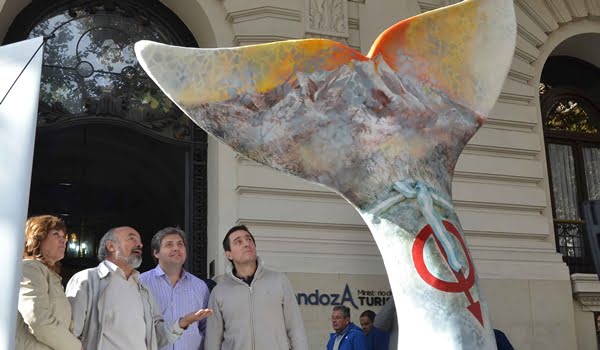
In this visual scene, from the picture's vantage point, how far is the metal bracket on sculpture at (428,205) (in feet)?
6.49

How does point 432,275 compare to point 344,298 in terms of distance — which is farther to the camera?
point 344,298

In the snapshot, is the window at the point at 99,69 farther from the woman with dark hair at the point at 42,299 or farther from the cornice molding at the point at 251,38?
the woman with dark hair at the point at 42,299

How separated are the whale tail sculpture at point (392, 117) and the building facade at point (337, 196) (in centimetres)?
722

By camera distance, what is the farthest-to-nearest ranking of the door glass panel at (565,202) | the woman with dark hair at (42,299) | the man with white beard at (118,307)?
the door glass panel at (565,202) < the man with white beard at (118,307) < the woman with dark hair at (42,299)

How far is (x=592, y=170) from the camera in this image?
13.1 m

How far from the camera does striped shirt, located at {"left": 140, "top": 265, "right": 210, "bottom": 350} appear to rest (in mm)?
5273

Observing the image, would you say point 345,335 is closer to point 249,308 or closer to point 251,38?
point 249,308

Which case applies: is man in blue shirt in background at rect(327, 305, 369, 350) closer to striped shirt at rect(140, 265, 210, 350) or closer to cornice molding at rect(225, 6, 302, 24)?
striped shirt at rect(140, 265, 210, 350)

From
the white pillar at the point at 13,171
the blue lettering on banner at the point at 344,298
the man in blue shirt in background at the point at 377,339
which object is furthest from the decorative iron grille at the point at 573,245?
the white pillar at the point at 13,171

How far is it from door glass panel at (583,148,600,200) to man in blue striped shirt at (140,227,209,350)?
9174 mm

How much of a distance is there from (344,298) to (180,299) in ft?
14.8

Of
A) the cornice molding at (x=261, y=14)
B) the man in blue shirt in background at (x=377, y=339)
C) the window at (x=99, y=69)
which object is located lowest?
the man in blue shirt in background at (x=377, y=339)

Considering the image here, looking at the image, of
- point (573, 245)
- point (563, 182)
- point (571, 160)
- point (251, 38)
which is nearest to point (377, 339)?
point (251, 38)

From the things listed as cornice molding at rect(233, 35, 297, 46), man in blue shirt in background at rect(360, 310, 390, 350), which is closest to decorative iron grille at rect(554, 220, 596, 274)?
man in blue shirt in background at rect(360, 310, 390, 350)
